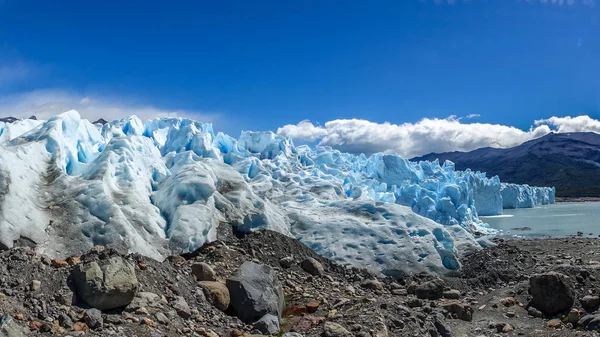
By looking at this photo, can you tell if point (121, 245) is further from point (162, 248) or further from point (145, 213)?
point (145, 213)

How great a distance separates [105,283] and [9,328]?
4.29 feet

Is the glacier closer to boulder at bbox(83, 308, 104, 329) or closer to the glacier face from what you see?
boulder at bbox(83, 308, 104, 329)

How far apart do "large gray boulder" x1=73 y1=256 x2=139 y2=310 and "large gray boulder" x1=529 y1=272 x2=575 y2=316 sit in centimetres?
812

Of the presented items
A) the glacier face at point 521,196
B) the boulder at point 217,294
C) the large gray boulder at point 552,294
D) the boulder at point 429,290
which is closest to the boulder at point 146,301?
the boulder at point 217,294

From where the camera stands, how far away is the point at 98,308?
614cm

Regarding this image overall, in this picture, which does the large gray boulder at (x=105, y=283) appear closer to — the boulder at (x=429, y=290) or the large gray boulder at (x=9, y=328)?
the large gray boulder at (x=9, y=328)

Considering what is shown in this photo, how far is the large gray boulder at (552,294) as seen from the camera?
32.4 ft

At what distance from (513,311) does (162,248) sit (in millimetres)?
7449

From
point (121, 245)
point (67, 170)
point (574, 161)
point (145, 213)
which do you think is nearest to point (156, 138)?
point (67, 170)

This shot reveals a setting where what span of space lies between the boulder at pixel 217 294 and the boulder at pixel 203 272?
1.18ft

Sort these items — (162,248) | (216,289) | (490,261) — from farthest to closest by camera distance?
(490,261) → (162,248) → (216,289)

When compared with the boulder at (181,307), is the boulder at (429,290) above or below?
below

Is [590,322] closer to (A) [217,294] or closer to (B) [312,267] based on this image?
(B) [312,267]

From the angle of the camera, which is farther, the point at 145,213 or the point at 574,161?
the point at 574,161
